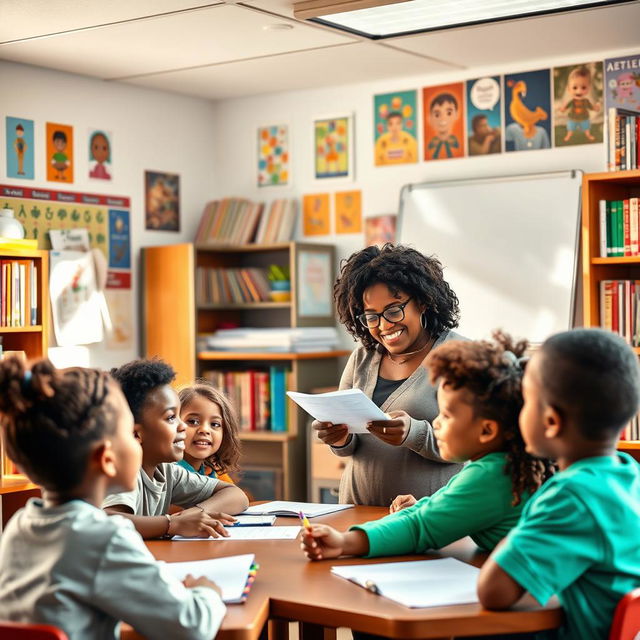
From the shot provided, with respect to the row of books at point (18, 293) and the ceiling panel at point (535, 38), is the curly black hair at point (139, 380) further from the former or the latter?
the ceiling panel at point (535, 38)

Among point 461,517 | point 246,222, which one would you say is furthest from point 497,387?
point 246,222

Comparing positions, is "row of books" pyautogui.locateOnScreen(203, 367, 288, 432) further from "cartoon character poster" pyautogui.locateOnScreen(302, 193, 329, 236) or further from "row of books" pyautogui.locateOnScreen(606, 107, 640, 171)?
"row of books" pyautogui.locateOnScreen(606, 107, 640, 171)

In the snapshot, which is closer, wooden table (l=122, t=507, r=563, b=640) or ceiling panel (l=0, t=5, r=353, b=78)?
wooden table (l=122, t=507, r=563, b=640)

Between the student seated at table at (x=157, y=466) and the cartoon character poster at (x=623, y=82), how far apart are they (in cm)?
262

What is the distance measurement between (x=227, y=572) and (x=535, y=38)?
9.88 feet

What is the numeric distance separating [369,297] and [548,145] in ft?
7.07

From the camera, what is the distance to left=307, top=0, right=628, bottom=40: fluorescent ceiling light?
12.1 ft

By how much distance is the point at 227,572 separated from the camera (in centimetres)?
183

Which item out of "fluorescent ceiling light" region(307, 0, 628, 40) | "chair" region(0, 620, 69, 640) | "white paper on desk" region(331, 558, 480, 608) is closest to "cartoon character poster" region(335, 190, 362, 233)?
"fluorescent ceiling light" region(307, 0, 628, 40)

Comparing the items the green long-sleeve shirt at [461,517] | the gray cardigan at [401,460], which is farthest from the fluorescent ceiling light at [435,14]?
the green long-sleeve shirt at [461,517]

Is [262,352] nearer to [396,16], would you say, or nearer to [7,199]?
[7,199]

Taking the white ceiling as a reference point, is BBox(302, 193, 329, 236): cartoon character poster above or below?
below

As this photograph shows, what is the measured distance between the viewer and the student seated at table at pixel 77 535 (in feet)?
4.92

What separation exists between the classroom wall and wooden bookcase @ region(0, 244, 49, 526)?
65 cm
